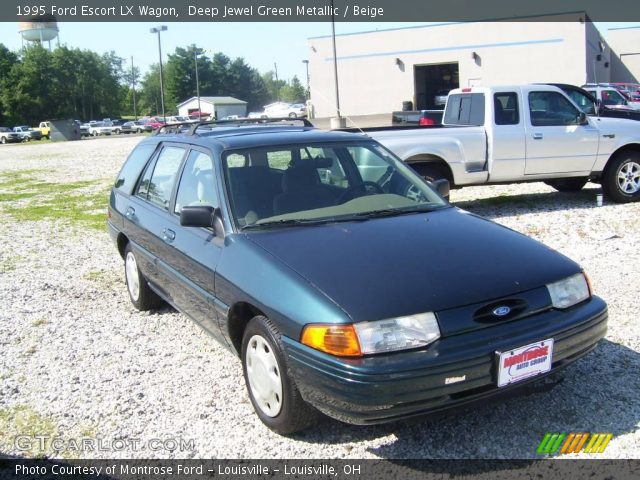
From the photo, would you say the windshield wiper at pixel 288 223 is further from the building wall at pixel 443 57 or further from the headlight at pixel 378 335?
the building wall at pixel 443 57

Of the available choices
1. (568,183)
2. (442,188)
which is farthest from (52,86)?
(442,188)

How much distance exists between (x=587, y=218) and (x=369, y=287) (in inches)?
265

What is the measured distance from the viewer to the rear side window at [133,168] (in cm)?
567

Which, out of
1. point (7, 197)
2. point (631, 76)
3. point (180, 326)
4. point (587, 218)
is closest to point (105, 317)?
point (180, 326)

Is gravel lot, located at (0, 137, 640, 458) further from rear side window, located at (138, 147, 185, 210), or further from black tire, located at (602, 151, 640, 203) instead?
black tire, located at (602, 151, 640, 203)

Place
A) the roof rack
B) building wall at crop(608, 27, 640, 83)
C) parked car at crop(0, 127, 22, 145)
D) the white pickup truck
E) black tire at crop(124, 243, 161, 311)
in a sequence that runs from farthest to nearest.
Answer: parked car at crop(0, 127, 22, 145) < building wall at crop(608, 27, 640, 83) < the white pickup truck < black tire at crop(124, 243, 161, 311) < the roof rack

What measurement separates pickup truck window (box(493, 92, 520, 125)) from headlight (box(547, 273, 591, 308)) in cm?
646

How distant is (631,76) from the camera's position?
52.6 m

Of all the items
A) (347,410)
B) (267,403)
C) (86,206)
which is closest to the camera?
(347,410)

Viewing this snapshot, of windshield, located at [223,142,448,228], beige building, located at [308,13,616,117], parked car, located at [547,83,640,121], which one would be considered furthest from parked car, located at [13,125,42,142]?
windshield, located at [223,142,448,228]

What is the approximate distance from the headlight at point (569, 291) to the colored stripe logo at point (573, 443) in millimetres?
679

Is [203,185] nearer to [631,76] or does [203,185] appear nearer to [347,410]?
[347,410]

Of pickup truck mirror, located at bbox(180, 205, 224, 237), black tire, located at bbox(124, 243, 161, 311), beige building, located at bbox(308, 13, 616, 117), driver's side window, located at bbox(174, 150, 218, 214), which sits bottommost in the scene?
black tire, located at bbox(124, 243, 161, 311)

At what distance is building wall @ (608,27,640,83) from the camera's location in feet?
173
